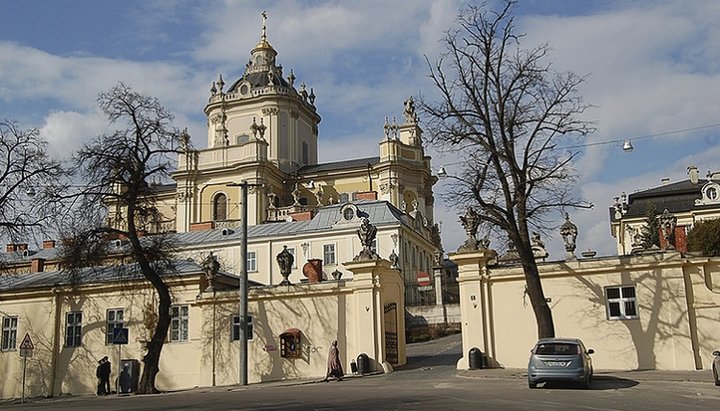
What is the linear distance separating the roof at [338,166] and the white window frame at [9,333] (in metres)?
47.3

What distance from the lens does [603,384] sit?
2186cm

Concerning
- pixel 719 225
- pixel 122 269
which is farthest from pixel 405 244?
pixel 122 269

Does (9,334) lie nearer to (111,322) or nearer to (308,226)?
(111,322)

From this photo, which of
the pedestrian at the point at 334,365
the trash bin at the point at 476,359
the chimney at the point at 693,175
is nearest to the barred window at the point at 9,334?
the pedestrian at the point at 334,365

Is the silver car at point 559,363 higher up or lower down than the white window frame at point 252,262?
lower down

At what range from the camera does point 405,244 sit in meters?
59.3

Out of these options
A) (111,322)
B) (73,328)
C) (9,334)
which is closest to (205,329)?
(111,322)

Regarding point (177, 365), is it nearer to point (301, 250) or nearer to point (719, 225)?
point (301, 250)

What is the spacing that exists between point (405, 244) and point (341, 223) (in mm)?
5168

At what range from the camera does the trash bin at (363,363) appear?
27.4 m

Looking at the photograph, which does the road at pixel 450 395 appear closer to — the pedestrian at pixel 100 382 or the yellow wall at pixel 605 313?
the yellow wall at pixel 605 313

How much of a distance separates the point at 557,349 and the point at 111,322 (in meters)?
19.3

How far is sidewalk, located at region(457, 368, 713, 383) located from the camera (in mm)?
22319

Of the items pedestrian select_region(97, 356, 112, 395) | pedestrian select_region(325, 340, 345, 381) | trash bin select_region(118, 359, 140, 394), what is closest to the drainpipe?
pedestrian select_region(97, 356, 112, 395)
